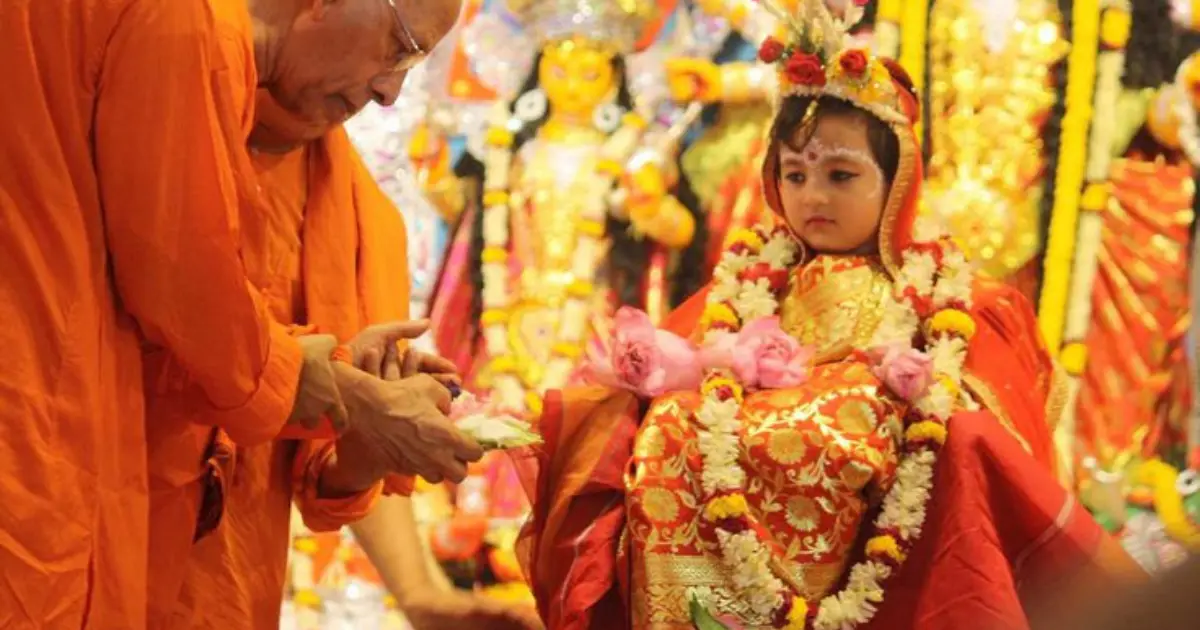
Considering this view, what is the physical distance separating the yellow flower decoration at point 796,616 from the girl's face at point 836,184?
0.66 m

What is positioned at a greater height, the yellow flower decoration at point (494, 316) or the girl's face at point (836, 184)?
the girl's face at point (836, 184)

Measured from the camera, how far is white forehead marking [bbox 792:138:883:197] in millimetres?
2545

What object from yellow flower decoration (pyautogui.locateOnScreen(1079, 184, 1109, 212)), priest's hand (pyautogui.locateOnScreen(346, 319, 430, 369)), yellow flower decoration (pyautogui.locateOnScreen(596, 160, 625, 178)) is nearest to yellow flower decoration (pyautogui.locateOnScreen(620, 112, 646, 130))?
yellow flower decoration (pyautogui.locateOnScreen(596, 160, 625, 178))

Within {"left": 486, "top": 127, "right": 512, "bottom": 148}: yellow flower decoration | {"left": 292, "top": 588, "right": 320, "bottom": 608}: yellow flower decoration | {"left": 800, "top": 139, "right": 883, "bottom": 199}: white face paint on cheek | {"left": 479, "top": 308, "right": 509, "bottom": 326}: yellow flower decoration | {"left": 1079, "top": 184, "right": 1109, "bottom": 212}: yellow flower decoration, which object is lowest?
{"left": 292, "top": 588, "right": 320, "bottom": 608}: yellow flower decoration

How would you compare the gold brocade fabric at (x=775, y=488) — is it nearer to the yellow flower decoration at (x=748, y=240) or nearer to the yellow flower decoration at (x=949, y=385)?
the yellow flower decoration at (x=949, y=385)

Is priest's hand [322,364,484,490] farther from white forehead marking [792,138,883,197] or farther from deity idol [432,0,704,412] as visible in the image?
deity idol [432,0,704,412]

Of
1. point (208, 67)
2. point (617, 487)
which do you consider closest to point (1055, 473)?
point (617, 487)

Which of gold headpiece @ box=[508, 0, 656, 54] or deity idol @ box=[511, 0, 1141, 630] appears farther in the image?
gold headpiece @ box=[508, 0, 656, 54]

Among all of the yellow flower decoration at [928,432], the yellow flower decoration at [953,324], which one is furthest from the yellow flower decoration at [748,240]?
the yellow flower decoration at [928,432]

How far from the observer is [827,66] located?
8.54 feet

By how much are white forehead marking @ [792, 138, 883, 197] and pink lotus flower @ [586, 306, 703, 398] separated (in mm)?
383

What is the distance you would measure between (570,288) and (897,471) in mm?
1471

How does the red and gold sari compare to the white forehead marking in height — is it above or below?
below

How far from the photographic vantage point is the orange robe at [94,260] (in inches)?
57.8
